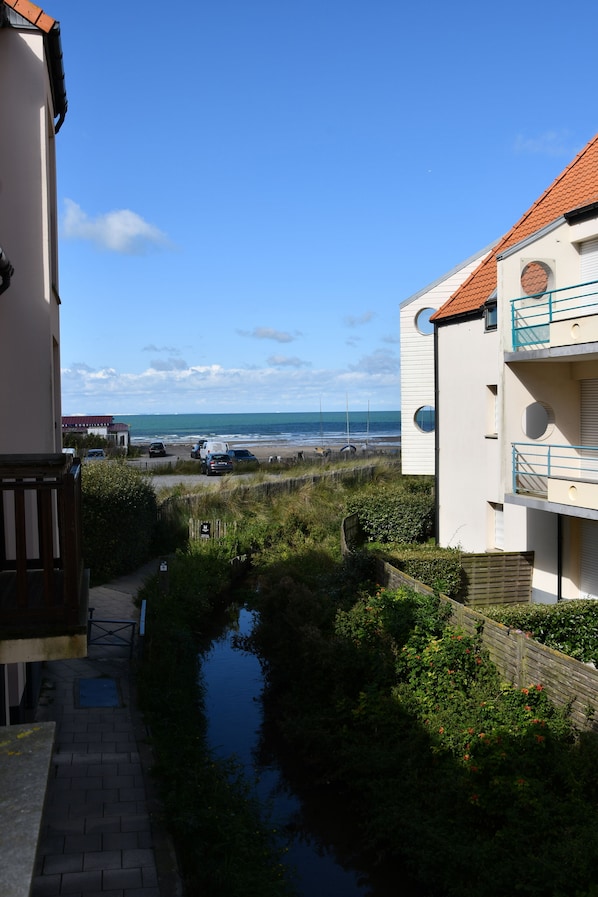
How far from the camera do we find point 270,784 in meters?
10.2

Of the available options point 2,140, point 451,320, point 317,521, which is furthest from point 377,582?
point 2,140

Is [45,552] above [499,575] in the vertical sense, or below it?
above

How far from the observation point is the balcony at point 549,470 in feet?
41.5

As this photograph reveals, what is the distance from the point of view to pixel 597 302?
12422 mm

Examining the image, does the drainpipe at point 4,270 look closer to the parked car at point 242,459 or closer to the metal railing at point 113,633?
the metal railing at point 113,633

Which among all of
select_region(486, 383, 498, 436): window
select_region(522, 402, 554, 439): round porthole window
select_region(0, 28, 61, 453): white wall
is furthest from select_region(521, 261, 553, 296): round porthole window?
select_region(0, 28, 61, 453): white wall

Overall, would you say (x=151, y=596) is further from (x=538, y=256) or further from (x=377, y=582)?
(x=538, y=256)

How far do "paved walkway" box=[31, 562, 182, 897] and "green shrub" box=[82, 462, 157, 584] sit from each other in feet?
19.3

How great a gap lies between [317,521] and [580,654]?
12133mm

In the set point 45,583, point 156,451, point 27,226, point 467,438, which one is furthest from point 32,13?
point 156,451

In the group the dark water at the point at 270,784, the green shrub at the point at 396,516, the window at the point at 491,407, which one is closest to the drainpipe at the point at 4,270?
the dark water at the point at 270,784

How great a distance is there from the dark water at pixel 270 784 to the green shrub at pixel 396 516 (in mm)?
5687

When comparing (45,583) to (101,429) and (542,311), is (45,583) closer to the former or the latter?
(542,311)

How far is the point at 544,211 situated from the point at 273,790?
38.2 ft
